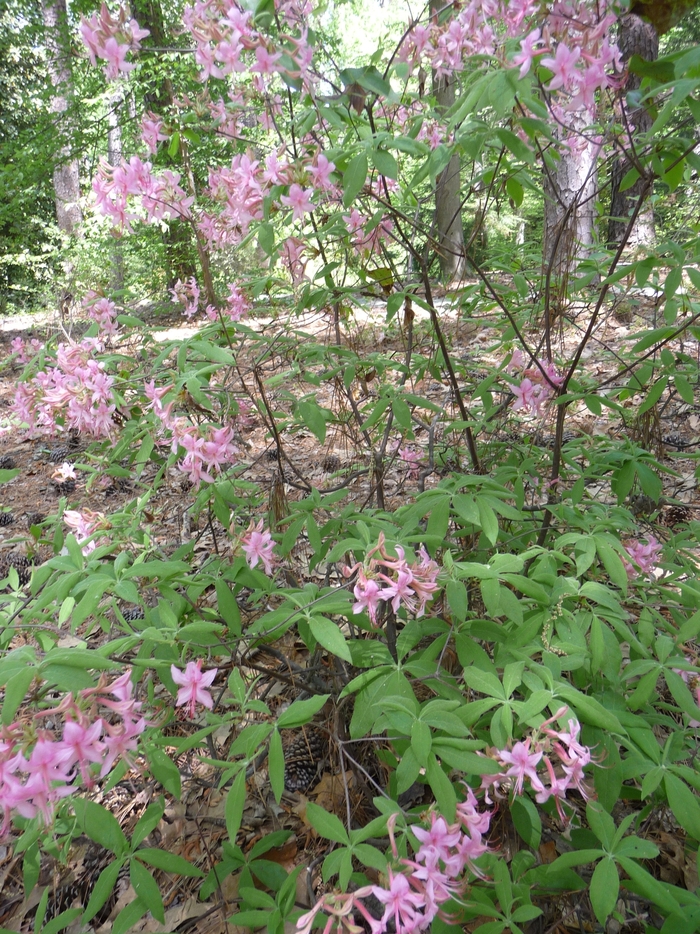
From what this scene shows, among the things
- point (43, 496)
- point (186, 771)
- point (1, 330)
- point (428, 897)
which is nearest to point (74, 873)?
point (186, 771)

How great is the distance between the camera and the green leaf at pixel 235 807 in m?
1.10

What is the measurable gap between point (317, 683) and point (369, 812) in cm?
40

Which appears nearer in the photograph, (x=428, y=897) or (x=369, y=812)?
(x=428, y=897)

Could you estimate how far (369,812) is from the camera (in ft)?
5.57

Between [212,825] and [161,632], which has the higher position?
[161,632]

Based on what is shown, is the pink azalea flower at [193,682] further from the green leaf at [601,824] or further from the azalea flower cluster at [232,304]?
the azalea flower cluster at [232,304]

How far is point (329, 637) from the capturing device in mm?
1181

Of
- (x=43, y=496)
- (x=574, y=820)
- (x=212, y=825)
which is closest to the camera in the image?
(x=574, y=820)

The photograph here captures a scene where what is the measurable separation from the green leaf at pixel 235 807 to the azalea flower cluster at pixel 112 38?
1758mm

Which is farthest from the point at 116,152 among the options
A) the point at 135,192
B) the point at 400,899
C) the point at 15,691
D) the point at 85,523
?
the point at 400,899

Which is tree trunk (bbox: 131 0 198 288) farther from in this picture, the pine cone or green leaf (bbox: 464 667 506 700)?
green leaf (bbox: 464 667 506 700)

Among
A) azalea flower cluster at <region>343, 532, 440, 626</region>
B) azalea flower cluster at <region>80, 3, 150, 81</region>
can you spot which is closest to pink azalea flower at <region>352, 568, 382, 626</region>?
azalea flower cluster at <region>343, 532, 440, 626</region>

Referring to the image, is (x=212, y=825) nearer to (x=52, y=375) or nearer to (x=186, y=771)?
(x=186, y=771)

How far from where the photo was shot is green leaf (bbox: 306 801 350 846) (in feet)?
3.53
